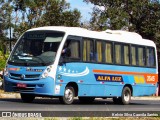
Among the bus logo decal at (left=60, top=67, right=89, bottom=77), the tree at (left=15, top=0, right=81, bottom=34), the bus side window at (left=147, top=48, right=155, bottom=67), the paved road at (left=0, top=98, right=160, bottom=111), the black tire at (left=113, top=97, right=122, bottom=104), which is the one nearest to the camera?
the paved road at (left=0, top=98, right=160, bottom=111)

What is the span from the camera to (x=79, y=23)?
119 feet

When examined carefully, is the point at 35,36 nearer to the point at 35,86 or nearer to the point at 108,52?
the point at 35,86

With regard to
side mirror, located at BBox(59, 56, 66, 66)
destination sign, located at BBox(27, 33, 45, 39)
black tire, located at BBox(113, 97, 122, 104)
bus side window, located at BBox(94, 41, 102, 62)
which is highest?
destination sign, located at BBox(27, 33, 45, 39)

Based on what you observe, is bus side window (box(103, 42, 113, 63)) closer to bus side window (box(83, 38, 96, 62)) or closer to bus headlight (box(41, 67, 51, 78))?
bus side window (box(83, 38, 96, 62))

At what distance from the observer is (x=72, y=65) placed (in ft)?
65.7

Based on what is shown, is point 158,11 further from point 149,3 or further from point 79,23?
point 79,23

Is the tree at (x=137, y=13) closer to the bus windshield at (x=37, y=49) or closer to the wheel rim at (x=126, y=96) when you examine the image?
the wheel rim at (x=126, y=96)

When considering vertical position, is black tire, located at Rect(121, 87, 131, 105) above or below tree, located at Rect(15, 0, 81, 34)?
below

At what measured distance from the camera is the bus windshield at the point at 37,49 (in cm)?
1925

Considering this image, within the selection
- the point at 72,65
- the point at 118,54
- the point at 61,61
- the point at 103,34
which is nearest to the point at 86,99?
the point at 118,54

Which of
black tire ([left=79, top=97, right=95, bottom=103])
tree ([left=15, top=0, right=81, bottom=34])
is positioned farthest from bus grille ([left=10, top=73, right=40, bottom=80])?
tree ([left=15, top=0, right=81, bottom=34])

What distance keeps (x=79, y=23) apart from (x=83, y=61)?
15820mm

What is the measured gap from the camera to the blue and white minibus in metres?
19.2

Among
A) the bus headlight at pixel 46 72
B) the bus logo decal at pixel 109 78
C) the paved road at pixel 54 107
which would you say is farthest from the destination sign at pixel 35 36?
the bus logo decal at pixel 109 78
